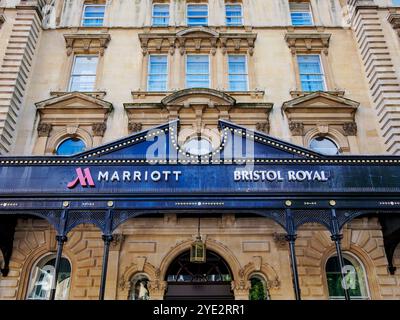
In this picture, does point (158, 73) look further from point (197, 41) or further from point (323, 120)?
point (323, 120)

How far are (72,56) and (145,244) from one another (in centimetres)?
948

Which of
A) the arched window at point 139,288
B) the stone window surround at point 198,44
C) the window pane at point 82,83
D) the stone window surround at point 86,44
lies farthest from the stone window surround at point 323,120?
the stone window surround at point 86,44

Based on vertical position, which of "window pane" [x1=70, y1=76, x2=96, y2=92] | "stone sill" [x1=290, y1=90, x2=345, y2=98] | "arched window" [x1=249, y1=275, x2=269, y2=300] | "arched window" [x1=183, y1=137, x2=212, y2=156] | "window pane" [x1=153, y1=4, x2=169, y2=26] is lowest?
"arched window" [x1=249, y1=275, x2=269, y2=300]

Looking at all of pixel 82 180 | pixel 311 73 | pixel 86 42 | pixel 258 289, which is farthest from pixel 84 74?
pixel 258 289

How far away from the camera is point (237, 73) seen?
1667cm

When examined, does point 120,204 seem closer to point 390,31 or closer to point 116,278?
point 116,278

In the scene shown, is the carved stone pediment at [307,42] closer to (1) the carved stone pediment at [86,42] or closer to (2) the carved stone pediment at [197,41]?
(2) the carved stone pediment at [197,41]

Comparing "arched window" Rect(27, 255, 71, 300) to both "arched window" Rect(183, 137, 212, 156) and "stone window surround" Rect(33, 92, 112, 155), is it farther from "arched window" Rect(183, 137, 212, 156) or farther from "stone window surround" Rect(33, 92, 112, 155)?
"arched window" Rect(183, 137, 212, 156)

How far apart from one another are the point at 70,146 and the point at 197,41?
732 centimetres

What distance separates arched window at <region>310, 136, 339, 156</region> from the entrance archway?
596 cm

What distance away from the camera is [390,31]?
655 inches

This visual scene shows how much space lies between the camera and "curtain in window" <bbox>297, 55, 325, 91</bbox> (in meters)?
16.4

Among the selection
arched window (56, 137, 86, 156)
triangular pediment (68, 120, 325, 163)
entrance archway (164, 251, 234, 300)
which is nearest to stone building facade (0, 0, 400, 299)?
arched window (56, 137, 86, 156)

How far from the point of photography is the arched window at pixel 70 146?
49.3 ft
